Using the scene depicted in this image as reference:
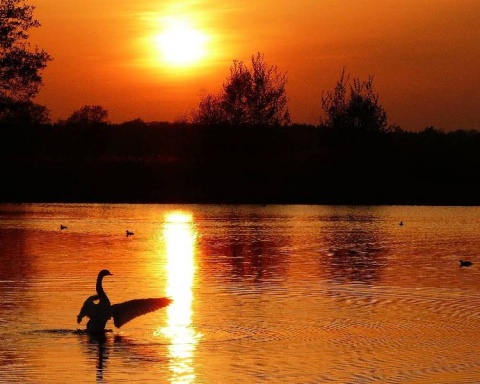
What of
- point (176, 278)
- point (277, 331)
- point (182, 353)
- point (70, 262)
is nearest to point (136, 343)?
point (182, 353)

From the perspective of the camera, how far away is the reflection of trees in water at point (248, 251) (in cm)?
2470

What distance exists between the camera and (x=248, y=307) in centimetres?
1850

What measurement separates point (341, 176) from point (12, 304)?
5027 centimetres

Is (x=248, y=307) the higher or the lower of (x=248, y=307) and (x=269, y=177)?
the lower

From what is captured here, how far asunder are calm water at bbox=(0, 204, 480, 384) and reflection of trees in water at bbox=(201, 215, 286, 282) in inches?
2.4

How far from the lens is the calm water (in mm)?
13383

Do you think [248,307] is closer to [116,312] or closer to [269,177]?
[116,312]

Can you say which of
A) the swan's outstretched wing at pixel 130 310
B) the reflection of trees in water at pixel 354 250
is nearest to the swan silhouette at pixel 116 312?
the swan's outstretched wing at pixel 130 310

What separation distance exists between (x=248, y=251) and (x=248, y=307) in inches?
506

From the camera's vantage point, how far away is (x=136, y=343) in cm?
1519

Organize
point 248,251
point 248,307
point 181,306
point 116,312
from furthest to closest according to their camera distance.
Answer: point 248,251
point 181,306
point 248,307
point 116,312

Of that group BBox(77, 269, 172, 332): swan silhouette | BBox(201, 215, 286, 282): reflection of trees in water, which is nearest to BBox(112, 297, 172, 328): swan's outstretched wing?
BBox(77, 269, 172, 332): swan silhouette

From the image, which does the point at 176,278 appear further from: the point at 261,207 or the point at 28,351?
the point at 261,207

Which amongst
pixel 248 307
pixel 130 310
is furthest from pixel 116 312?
pixel 248 307
